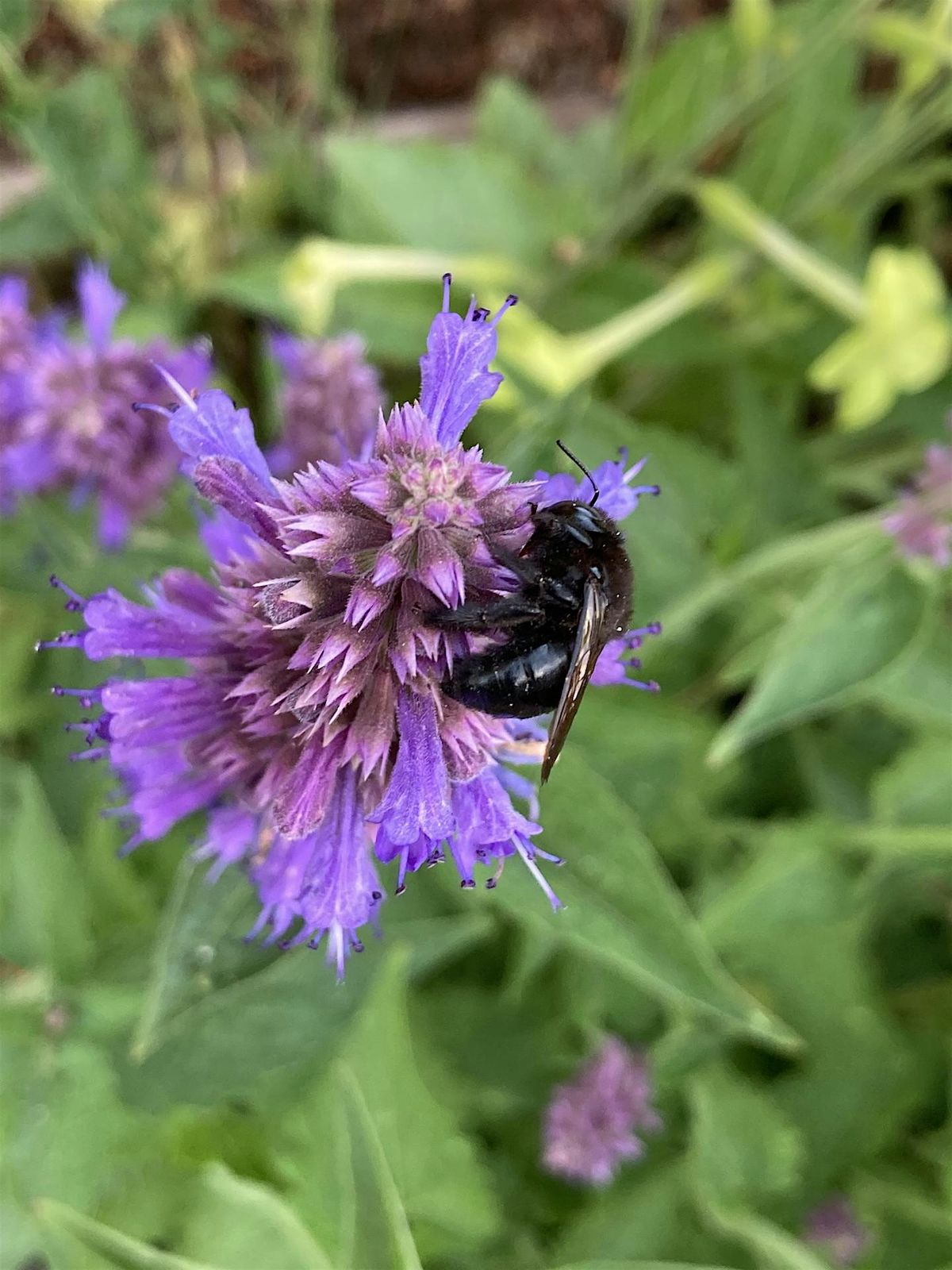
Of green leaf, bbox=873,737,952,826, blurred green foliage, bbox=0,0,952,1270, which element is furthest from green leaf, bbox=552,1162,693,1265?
green leaf, bbox=873,737,952,826

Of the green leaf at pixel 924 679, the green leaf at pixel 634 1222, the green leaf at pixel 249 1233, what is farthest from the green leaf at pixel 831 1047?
the green leaf at pixel 249 1233

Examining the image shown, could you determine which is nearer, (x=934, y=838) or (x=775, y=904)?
(x=934, y=838)

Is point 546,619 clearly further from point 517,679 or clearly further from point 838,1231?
point 838,1231

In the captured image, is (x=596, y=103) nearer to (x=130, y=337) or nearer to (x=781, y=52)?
(x=781, y=52)

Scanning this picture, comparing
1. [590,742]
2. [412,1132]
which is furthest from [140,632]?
[412,1132]

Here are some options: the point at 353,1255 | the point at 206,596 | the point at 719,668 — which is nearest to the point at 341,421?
the point at 206,596
